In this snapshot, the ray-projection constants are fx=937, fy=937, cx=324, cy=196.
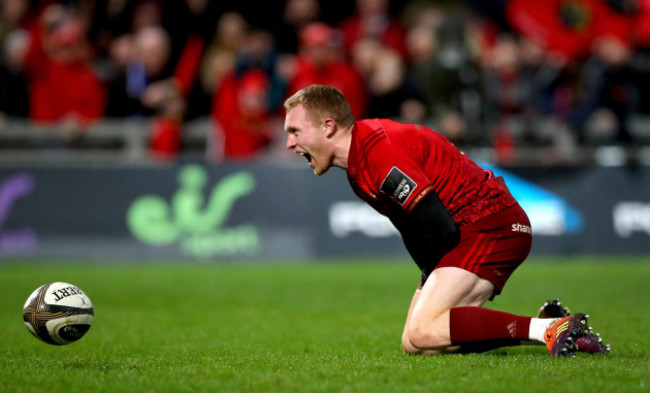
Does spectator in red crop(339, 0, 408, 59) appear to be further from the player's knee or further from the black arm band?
the player's knee

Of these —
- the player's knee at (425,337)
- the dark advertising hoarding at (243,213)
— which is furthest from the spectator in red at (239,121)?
the player's knee at (425,337)

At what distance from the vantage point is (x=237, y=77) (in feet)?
49.5

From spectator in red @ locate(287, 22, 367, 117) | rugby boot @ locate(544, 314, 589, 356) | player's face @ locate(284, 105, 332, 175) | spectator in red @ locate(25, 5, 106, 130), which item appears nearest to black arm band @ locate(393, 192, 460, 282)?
player's face @ locate(284, 105, 332, 175)

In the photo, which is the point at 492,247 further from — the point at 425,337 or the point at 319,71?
the point at 319,71

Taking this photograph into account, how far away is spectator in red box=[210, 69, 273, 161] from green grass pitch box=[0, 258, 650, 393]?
2043mm

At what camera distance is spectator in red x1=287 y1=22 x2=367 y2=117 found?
14.1 m

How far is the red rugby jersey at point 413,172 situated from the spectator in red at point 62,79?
9743 mm

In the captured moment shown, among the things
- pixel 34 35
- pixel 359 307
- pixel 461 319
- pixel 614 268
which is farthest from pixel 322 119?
pixel 34 35

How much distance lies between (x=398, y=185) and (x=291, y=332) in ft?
8.21

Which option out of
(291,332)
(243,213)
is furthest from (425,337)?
(243,213)

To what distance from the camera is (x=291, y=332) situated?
7.82 metres

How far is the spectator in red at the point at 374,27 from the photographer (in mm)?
16234

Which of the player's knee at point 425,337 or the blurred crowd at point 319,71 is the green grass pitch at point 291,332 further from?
the blurred crowd at point 319,71

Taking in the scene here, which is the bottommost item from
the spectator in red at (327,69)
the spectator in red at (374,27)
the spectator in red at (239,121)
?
the spectator in red at (239,121)
